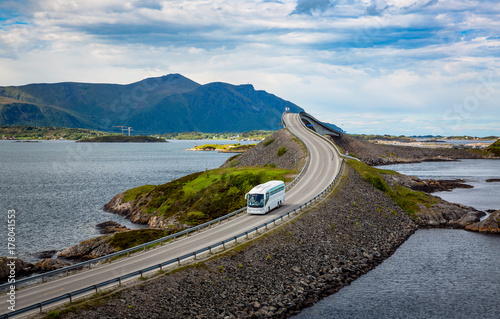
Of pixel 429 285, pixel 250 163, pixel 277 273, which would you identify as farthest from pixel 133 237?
pixel 250 163

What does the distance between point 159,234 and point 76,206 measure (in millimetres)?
48154

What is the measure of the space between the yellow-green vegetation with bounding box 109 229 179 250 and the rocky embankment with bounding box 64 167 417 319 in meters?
17.3

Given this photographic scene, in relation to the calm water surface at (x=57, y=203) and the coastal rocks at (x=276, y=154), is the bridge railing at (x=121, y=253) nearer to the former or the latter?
the calm water surface at (x=57, y=203)

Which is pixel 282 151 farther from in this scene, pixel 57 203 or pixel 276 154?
pixel 57 203

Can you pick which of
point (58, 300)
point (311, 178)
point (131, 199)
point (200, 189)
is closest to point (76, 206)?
point (131, 199)

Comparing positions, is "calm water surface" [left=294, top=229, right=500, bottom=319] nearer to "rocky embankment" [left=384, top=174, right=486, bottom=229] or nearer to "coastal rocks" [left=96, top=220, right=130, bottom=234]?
"rocky embankment" [left=384, top=174, right=486, bottom=229]

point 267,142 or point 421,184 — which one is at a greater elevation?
point 267,142

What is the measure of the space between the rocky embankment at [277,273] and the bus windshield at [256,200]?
5.88m

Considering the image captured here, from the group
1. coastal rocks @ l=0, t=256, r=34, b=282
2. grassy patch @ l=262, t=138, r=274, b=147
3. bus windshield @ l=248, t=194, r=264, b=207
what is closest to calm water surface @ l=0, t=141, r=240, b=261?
coastal rocks @ l=0, t=256, r=34, b=282

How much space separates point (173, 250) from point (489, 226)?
5367 centimetres

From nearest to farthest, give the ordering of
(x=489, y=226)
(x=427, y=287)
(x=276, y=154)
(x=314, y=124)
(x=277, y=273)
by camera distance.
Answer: (x=277, y=273) < (x=427, y=287) < (x=489, y=226) < (x=276, y=154) < (x=314, y=124)

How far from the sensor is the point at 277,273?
40.6m

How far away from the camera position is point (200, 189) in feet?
259

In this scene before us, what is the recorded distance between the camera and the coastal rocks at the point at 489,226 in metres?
65.8
